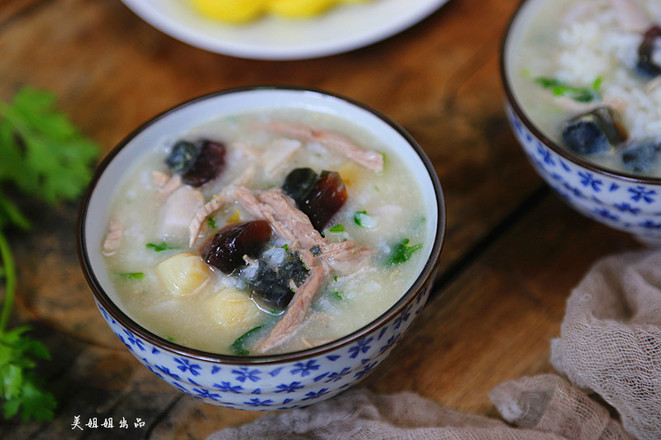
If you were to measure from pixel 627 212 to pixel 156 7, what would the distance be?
4.55 ft

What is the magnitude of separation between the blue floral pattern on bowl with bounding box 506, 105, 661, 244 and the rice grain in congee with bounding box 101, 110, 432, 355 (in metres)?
0.30

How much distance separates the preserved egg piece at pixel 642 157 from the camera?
148 cm

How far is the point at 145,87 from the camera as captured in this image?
6.66 ft

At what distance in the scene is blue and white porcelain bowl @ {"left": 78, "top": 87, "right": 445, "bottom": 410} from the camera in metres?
1.12

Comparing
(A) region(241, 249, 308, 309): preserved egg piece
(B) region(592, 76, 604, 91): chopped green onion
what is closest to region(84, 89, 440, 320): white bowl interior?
(A) region(241, 249, 308, 309): preserved egg piece

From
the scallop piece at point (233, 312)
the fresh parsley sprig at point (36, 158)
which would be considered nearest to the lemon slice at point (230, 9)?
the fresh parsley sprig at point (36, 158)

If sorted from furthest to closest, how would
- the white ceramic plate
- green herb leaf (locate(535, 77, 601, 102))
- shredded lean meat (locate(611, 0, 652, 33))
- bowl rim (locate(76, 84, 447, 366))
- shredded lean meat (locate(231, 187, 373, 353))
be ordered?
1. the white ceramic plate
2. shredded lean meat (locate(611, 0, 652, 33))
3. green herb leaf (locate(535, 77, 601, 102))
4. shredded lean meat (locate(231, 187, 373, 353))
5. bowl rim (locate(76, 84, 447, 366))

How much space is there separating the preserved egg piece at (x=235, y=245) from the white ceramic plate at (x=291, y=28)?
0.81 m

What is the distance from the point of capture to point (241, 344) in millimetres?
1213

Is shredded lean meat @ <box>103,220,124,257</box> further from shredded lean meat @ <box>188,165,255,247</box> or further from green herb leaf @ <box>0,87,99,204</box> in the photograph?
green herb leaf @ <box>0,87,99,204</box>

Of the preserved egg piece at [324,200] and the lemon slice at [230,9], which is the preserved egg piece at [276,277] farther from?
the lemon slice at [230,9]

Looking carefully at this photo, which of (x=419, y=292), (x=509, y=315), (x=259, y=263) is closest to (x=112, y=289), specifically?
(x=259, y=263)

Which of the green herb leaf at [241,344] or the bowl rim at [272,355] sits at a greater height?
the bowl rim at [272,355]

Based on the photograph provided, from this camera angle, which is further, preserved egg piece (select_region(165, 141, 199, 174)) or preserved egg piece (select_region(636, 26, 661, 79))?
preserved egg piece (select_region(636, 26, 661, 79))
